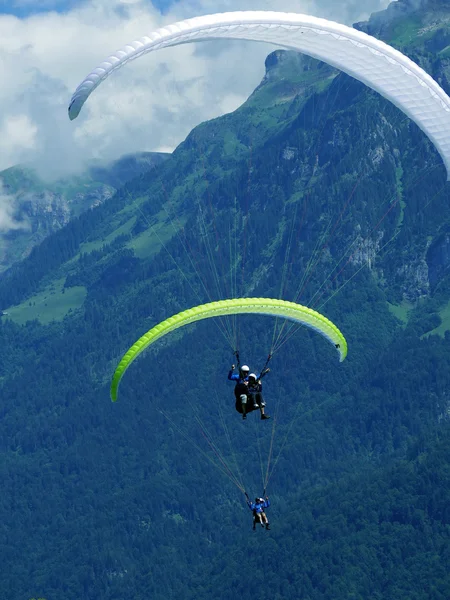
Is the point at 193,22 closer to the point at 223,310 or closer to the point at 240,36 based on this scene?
the point at 240,36

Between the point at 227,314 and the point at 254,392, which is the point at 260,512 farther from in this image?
the point at 227,314

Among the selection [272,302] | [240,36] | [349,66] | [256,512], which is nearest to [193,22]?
[240,36]

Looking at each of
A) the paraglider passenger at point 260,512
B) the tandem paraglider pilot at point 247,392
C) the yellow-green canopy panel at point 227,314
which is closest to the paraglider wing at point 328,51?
the yellow-green canopy panel at point 227,314

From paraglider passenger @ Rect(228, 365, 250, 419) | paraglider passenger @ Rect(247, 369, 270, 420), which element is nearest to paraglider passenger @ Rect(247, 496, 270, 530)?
paraglider passenger @ Rect(247, 369, 270, 420)

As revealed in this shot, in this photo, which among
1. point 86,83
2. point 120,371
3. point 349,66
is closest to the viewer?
point 86,83

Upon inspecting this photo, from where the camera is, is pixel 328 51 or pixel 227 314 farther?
pixel 328 51

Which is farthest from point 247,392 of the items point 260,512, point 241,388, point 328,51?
point 328,51
